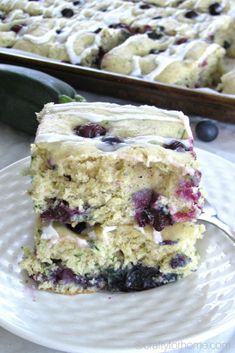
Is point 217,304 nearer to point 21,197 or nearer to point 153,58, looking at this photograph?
point 21,197

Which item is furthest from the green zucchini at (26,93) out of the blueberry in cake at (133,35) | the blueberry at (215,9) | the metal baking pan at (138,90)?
the blueberry at (215,9)

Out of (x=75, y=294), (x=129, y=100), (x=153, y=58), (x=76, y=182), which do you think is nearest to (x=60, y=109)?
(x=76, y=182)

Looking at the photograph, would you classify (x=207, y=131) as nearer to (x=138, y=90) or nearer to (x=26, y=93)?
(x=138, y=90)

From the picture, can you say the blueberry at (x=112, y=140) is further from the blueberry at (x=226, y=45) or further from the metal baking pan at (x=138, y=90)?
the blueberry at (x=226, y=45)

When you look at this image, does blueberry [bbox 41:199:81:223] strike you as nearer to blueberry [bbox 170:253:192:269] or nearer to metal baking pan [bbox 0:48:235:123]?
blueberry [bbox 170:253:192:269]

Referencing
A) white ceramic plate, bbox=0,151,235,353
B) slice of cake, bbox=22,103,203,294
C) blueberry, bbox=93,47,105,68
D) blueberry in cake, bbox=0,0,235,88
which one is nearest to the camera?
white ceramic plate, bbox=0,151,235,353

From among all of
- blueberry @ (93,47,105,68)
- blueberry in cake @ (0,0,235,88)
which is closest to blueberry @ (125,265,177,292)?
blueberry in cake @ (0,0,235,88)

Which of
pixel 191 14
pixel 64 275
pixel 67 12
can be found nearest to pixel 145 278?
pixel 64 275
